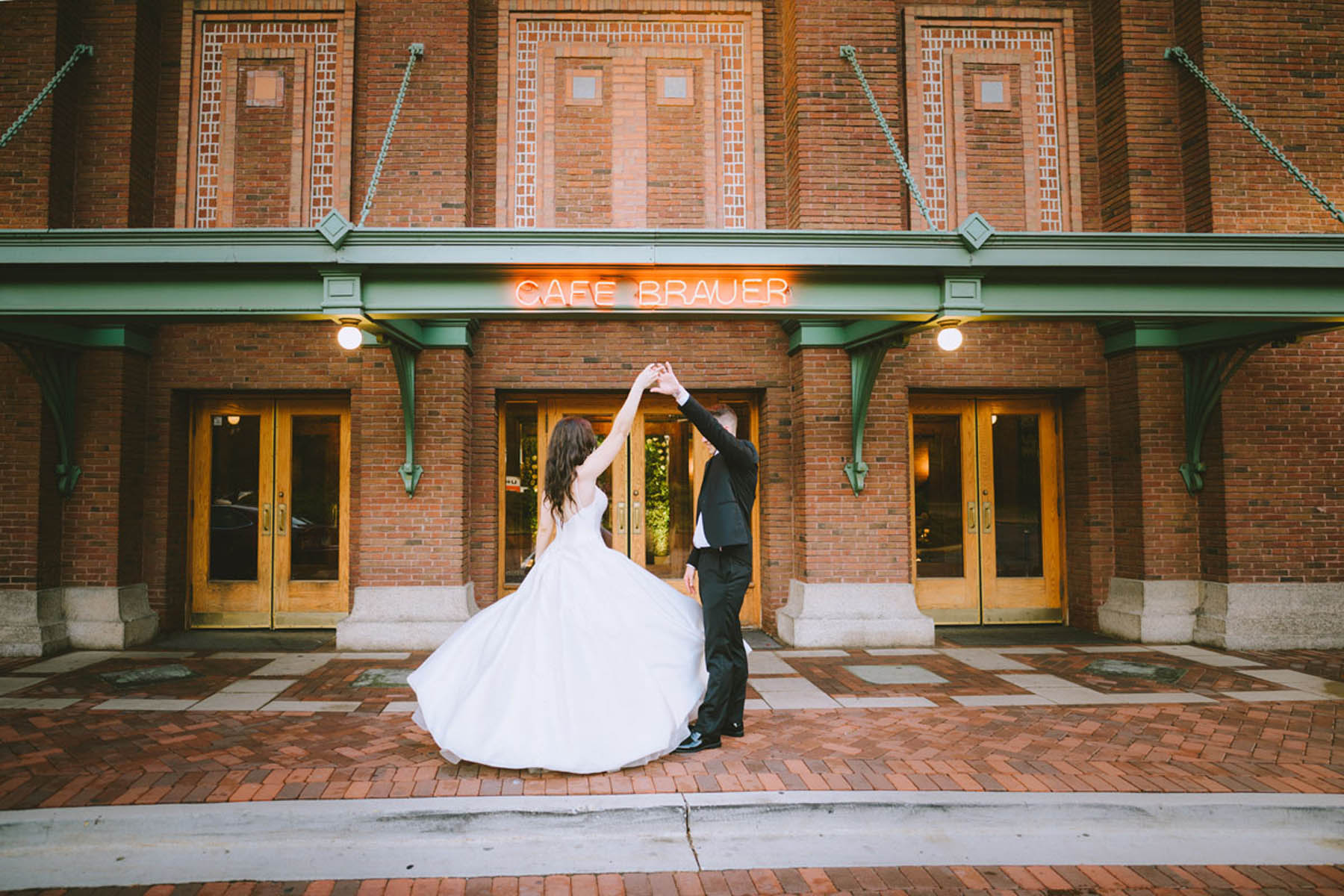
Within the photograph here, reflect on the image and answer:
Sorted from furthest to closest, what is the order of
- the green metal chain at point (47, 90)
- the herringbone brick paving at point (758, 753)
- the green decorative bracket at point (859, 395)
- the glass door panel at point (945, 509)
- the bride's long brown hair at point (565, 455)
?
1. the glass door panel at point (945, 509)
2. the green decorative bracket at point (859, 395)
3. the green metal chain at point (47, 90)
4. the bride's long brown hair at point (565, 455)
5. the herringbone brick paving at point (758, 753)

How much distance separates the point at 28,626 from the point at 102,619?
573mm

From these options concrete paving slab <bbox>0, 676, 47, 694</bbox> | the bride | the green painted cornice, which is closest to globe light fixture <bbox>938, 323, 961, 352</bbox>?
the green painted cornice

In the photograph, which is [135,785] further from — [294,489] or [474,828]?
[294,489]

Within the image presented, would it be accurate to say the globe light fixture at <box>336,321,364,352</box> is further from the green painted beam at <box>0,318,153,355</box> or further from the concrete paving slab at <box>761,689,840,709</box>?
the concrete paving slab at <box>761,689,840,709</box>

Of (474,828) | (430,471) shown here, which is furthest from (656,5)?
(474,828)

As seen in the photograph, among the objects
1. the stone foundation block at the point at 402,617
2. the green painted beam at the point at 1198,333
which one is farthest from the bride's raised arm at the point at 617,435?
the green painted beam at the point at 1198,333

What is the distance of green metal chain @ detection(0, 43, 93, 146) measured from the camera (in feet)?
21.9

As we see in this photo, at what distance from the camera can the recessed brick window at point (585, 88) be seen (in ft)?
27.9

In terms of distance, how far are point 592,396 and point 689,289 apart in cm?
315

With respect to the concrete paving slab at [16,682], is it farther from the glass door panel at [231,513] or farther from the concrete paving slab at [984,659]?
the concrete paving slab at [984,659]

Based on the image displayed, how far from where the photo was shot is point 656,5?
28.2 ft

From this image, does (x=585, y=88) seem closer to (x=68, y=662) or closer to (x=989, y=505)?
(x=989, y=505)

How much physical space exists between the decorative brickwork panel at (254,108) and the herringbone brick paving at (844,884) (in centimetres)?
706

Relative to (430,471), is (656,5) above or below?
above
